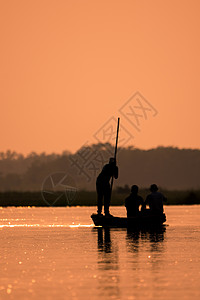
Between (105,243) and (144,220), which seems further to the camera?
(144,220)

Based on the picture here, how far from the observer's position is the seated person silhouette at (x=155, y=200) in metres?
32.0

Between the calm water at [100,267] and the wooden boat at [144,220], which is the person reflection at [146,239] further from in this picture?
the wooden boat at [144,220]

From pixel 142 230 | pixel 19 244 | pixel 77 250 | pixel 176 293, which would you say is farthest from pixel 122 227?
pixel 176 293

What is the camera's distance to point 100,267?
17594 millimetres

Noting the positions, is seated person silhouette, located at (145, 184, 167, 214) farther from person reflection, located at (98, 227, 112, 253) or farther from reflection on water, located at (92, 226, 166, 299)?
person reflection, located at (98, 227, 112, 253)

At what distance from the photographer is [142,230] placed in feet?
105

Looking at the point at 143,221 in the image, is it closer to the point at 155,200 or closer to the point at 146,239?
the point at 155,200

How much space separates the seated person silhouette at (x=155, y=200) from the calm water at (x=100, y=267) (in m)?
4.04

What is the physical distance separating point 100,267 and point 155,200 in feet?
48.5

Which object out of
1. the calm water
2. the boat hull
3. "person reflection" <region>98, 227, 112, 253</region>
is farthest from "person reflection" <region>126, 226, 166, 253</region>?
"person reflection" <region>98, 227, 112, 253</region>

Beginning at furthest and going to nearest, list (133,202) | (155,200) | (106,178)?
(106,178) < (133,202) < (155,200)

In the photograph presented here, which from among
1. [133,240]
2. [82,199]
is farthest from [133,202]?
[82,199]

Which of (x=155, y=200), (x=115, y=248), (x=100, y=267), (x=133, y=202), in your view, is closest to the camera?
(x=100, y=267)

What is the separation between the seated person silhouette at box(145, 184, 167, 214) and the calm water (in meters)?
4.04
